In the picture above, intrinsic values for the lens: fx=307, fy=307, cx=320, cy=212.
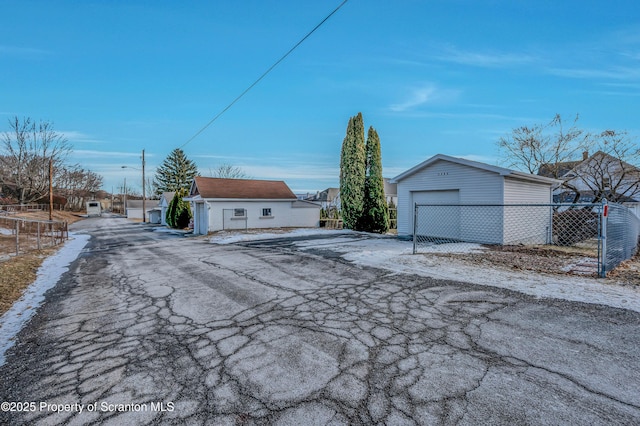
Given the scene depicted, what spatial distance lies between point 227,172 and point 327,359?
58763 mm

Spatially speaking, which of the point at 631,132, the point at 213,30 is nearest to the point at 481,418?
the point at 213,30

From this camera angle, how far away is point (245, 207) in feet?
68.3

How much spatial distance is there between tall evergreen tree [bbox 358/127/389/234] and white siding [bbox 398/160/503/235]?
4.91 metres

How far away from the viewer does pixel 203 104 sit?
56.0 ft

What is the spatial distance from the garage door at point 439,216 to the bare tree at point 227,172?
4858cm

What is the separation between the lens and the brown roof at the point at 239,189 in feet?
66.8

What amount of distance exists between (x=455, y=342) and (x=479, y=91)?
45.5ft

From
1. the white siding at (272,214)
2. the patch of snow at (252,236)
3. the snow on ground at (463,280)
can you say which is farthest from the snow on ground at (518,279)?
the white siding at (272,214)

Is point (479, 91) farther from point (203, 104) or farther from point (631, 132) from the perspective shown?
point (203, 104)

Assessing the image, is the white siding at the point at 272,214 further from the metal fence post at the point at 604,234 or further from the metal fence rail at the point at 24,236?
the metal fence post at the point at 604,234

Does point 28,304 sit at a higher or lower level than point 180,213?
lower

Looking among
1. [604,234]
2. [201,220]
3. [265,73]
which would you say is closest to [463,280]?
[604,234]

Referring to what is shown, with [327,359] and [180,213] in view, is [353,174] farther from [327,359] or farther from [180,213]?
[327,359]

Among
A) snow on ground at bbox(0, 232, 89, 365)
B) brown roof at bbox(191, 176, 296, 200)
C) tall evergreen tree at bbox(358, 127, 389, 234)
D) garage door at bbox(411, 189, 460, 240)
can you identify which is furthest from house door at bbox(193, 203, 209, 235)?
garage door at bbox(411, 189, 460, 240)
